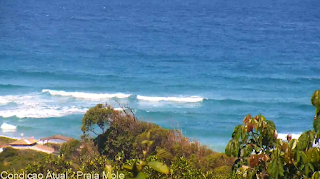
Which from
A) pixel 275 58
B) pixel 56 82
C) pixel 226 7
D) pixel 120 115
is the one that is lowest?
pixel 120 115

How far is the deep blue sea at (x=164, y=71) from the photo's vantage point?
3312cm

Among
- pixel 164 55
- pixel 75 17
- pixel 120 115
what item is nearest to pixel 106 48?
pixel 164 55

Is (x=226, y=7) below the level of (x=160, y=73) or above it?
above

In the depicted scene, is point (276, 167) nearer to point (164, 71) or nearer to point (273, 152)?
point (273, 152)

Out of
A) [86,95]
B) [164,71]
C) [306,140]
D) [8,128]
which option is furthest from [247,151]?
[164,71]

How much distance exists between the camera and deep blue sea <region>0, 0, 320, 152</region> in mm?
33125

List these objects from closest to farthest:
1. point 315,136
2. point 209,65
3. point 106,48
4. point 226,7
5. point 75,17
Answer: point 315,136
point 209,65
point 106,48
point 75,17
point 226,7

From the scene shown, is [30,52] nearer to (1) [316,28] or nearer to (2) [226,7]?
(1) [316,28]

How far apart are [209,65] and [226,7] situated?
6277 centimetres

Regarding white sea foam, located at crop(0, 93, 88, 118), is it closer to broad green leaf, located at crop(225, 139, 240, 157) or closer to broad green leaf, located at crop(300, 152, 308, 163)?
broad green leaf, located at crop(225, 139, 240, 157)

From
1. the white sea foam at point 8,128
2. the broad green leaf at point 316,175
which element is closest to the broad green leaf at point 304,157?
the broad green leaf at point 316,175

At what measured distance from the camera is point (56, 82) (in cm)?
4253

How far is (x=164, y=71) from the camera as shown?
47.0 m

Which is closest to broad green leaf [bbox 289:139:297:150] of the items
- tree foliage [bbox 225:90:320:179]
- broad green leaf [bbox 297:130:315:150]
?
tree foliage [bbox 225:90:320:179]
